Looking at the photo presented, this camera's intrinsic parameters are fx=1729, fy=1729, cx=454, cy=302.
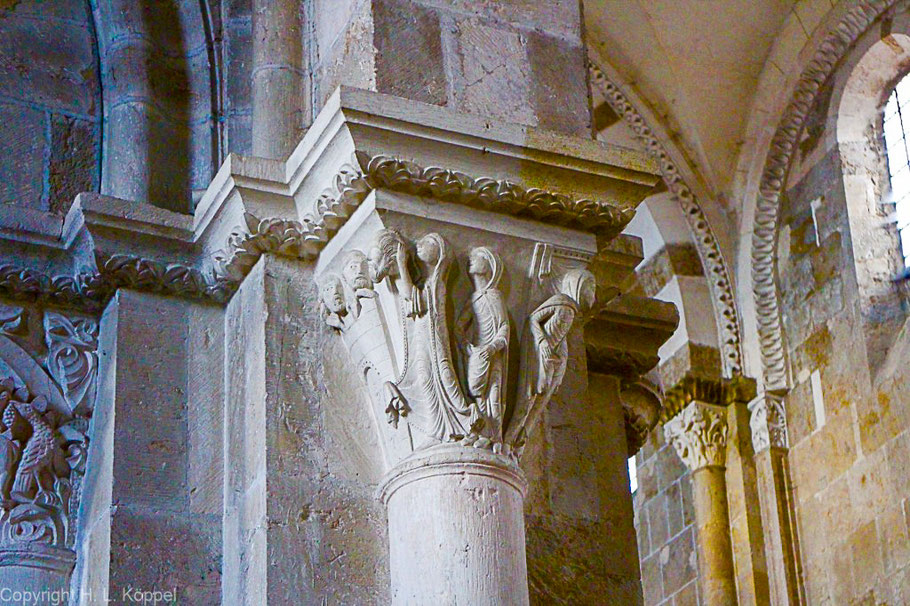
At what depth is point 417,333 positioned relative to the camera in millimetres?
4199

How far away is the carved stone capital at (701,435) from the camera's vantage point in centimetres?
1119

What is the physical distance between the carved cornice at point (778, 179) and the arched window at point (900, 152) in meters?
0.48

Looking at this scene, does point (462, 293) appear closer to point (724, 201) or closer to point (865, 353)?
point (865, 353)

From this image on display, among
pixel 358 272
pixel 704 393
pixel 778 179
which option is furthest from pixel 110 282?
pixel 778 179

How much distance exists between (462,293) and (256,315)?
58 cm

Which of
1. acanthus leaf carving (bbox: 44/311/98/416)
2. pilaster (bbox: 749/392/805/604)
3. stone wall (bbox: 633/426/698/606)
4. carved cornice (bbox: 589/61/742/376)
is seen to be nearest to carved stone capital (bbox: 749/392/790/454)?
pilaster (bbox: 749/392/805/604)

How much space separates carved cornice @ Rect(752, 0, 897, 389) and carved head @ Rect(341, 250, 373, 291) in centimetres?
722

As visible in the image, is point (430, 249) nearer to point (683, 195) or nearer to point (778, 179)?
point (778, 179)

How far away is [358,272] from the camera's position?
4316 millimetres

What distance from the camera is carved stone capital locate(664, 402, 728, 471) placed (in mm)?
11188

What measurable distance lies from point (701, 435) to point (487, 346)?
23.7ft

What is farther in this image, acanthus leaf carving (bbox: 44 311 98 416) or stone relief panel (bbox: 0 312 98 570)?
acanthus leaf carving (bbox: 44 311 98 416)

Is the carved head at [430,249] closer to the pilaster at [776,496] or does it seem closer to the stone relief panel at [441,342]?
the stone relief panel at [441,342]

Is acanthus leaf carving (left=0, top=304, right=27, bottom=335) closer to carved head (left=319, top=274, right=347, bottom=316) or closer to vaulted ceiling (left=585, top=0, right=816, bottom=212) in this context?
carved head (left=319, top=274, right=347, bottom=316)
